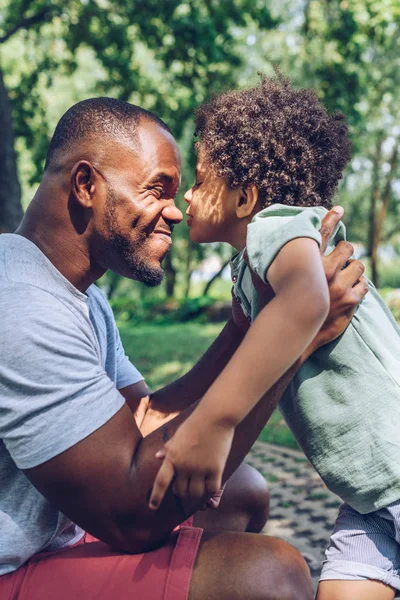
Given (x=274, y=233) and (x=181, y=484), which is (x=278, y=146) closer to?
(x=274, y=233)

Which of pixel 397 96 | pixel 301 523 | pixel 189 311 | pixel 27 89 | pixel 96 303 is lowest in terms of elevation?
pixel 189 311

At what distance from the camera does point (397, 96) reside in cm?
1698

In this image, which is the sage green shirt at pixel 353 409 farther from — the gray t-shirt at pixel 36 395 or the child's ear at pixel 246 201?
the gray t-shirt at pixel 36 395

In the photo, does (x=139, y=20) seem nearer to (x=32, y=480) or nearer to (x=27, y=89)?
(x=27, y=89)

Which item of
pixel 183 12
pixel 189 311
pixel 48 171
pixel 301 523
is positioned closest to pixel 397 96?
pixel 189 311

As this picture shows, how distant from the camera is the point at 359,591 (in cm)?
203

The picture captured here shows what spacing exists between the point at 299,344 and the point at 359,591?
3.16 feet

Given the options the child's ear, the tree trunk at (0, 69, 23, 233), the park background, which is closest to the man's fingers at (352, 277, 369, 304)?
the child's ear

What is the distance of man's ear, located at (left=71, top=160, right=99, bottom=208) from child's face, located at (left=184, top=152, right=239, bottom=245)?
39cm

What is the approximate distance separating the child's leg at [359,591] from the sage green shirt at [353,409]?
0.23 meters

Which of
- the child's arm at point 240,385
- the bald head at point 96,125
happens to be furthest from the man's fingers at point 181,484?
the bald head at point 96,125

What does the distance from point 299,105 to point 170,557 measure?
5.38ft

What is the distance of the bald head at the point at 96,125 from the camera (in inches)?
89.7

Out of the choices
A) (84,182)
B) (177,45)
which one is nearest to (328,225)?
(84,182)
